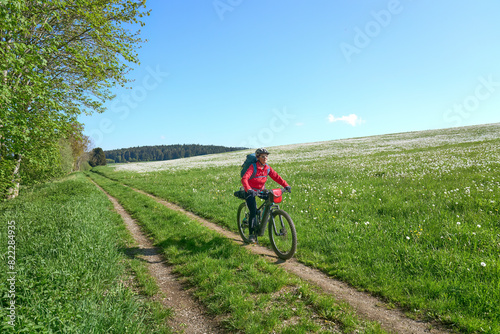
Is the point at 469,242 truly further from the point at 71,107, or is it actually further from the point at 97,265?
the point at 71,107

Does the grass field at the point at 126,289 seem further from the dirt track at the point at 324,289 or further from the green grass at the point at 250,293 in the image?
the dirt track at the point at 324,289

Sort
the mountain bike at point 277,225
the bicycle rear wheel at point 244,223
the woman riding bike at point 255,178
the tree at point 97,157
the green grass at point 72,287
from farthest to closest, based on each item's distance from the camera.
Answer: the tree at point 97,157, the bicycle rear wheel at point 244,223, the woman riding bike at point 255,178, the mountain bike at point 277,225, the green grass at point 72,287

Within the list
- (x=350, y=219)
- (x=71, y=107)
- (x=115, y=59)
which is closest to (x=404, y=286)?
(x=350, y=219)

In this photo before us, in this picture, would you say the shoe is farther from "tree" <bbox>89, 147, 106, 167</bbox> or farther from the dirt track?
"tree" <bbox>89, 147, 106, 167</bbox>

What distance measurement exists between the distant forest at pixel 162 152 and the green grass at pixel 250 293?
142 meters

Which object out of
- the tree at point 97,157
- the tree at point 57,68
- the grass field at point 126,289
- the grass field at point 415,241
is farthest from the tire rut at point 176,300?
the tree at point 97,157

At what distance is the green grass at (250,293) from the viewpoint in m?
3.91

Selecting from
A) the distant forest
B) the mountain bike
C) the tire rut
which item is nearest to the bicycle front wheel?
the mountain bike

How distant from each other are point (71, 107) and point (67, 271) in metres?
15.6

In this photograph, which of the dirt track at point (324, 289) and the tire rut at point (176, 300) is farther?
the tire rut at point (176, 300)

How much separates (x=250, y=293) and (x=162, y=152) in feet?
560

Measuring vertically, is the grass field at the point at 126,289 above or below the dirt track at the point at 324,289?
above

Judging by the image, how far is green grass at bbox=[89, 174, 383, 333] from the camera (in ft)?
12.8

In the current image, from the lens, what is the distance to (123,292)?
15.4ft
